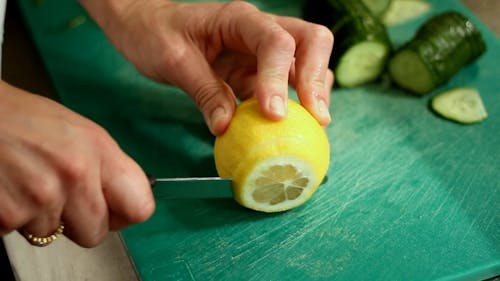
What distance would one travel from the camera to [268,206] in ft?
6.08

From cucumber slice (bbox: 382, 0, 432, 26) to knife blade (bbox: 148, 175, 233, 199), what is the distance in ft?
4.60

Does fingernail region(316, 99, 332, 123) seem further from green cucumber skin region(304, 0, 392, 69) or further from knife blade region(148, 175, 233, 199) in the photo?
green cucumber skin region(304, 0, 392, 69)

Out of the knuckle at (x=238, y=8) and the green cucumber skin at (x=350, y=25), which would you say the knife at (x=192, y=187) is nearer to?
the knuckle at (x=238, y=8)

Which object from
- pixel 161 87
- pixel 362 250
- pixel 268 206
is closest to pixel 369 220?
pixel 362 250

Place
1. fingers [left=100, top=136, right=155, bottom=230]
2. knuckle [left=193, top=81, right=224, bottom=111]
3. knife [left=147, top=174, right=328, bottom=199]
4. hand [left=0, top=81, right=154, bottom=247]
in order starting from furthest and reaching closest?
knuckle [left=193, top=81, right=224, bottom=111] < knife [left=147, top=174, right=328, bottom=199] < fingers [left=100, top=136, right=155, bottom=230] < hand [left=0, top=81, right=154, bottom=247]

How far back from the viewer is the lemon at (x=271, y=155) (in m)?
1.68

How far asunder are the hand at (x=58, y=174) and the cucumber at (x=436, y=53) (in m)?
1.45

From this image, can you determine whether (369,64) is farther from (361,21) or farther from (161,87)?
(161,87)

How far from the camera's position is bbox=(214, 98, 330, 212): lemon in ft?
5.52

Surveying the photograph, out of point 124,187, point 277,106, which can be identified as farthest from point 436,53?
point 124,187

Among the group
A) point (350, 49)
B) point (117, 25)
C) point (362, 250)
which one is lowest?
point (362, 250)

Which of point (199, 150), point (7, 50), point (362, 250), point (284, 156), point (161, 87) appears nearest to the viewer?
point (284, 156)

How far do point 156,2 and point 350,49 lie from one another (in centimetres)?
86

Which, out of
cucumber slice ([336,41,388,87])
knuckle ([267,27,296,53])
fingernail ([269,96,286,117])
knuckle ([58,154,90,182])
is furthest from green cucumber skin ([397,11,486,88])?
knuckle ([58,154,90,182])
